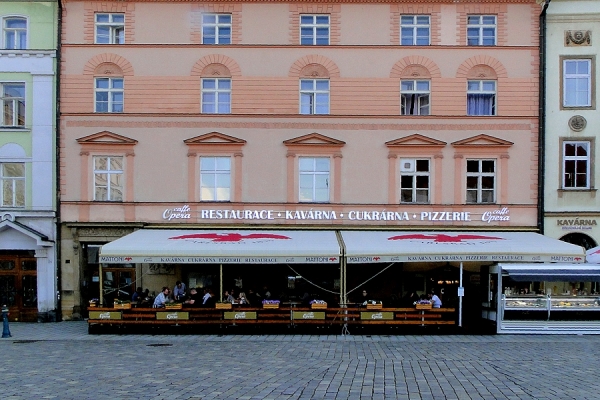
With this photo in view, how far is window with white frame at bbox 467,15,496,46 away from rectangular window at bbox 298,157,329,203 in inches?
272

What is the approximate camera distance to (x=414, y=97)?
25.2 meters

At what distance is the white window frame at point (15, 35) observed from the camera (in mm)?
25078

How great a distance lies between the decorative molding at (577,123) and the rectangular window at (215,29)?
1266 centimetres

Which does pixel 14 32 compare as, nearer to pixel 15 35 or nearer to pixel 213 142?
pixel 15 35

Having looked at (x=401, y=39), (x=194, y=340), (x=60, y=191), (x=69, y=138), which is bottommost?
(x=194, y=340)

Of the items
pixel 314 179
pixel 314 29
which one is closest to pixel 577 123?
pixel 314 179

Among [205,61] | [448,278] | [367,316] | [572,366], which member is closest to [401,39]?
[205,61]

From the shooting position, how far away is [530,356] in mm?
16312

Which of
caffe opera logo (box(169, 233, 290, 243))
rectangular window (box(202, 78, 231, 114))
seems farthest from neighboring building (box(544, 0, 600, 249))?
rectangular window (box(202, 78, 231, 114))

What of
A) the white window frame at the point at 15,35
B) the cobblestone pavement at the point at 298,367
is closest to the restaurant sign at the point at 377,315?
the cobblestone pavement at the point at 298,367

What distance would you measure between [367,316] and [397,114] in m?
7.82

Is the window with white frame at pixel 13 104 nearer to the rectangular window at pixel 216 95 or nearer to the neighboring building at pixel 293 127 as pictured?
the neighboring building at pixel 293 127

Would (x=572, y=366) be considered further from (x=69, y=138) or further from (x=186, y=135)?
(x=69, y=138)

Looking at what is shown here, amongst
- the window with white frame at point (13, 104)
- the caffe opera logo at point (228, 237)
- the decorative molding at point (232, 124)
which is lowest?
the caffe opera logo at point (228, 237)
